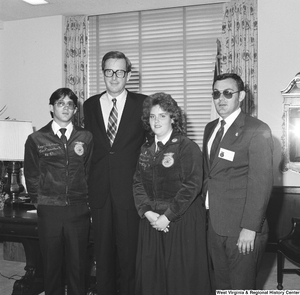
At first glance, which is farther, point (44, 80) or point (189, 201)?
point (44, 80)

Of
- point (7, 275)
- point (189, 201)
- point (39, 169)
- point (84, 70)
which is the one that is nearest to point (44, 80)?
point (84, 70)

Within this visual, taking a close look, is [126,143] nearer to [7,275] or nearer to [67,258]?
[67,258]

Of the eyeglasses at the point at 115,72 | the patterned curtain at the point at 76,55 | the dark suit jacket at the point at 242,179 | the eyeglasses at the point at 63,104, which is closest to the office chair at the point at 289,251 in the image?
the dark suit jacket at the point at 242,179

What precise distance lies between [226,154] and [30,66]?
4398 mm

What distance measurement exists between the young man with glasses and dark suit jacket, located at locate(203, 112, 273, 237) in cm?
89

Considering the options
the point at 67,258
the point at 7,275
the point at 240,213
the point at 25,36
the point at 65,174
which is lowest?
the point at 7,275

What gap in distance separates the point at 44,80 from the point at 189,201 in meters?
4.09

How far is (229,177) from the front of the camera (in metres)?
2.21

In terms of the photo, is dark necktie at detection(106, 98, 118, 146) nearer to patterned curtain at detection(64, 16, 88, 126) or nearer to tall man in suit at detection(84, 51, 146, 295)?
tall man in suit at detection(84, 51, 146, 295)

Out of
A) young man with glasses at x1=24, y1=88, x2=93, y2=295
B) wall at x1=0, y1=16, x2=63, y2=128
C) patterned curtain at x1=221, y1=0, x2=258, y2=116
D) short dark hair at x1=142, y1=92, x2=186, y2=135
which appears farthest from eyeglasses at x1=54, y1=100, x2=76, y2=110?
wall at x1=0, y1=16, x2=63, y2=128

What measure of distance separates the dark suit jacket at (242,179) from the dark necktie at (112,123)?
27.3 inches

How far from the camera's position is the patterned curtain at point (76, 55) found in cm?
561

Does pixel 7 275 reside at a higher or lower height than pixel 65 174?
lower

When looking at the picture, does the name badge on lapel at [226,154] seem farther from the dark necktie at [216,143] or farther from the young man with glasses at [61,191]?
the young man with glasses at [61,191]
